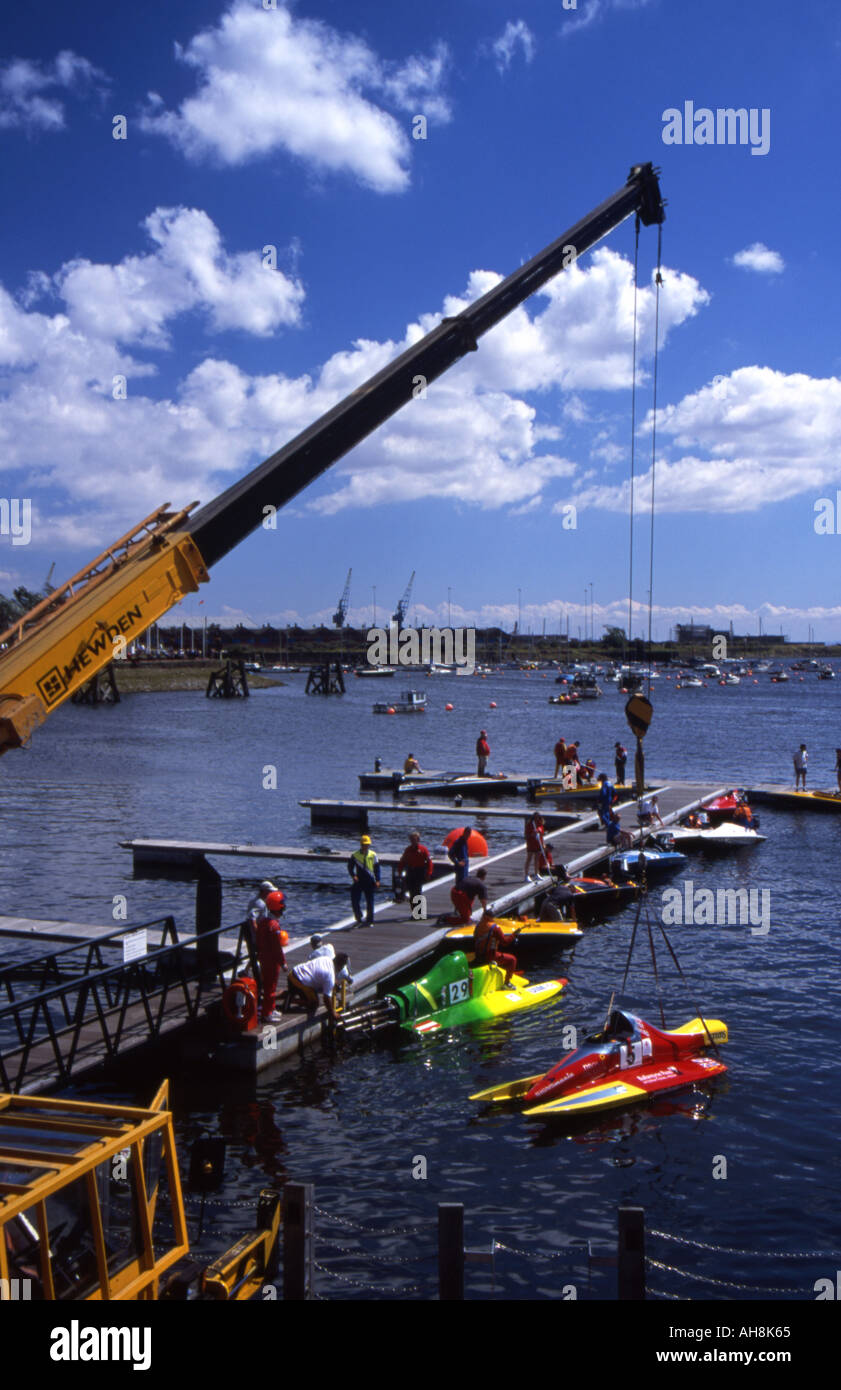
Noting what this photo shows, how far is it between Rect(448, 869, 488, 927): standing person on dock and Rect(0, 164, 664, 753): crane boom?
1203cm

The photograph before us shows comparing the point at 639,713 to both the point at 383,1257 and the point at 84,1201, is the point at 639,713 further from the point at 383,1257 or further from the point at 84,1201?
the point at 84,1201

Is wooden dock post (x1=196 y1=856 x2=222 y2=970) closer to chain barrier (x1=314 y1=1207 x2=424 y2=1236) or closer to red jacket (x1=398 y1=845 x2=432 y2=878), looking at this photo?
red jacket (x1=398 y1=845 x2=432 y2=878)

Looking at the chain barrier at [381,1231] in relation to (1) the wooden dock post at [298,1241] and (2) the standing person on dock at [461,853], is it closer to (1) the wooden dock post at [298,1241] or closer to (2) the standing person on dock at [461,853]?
(1) the wooden dock post at [298,1241]

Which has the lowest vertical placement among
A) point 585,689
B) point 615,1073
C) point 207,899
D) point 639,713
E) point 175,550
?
point 615,1073

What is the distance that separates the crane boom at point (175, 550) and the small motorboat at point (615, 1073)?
8.65m

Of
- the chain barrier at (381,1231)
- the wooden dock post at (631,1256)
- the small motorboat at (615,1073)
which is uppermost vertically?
the wooden dock post at (631,1256)

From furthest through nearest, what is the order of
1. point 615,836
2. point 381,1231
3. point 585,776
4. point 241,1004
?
point 585,776 < point 615,836 < point 241,1004 < point 381,1231

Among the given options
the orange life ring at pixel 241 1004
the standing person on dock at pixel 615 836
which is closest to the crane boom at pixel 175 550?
the orange life ring at pixel 241 1004

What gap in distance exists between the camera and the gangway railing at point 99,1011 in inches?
543

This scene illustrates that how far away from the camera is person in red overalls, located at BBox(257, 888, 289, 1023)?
16547 mm

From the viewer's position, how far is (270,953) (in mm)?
16641

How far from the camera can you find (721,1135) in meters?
14.8

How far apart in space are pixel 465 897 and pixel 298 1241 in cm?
1427

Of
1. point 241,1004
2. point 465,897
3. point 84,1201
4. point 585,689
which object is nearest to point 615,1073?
point 241,1004
